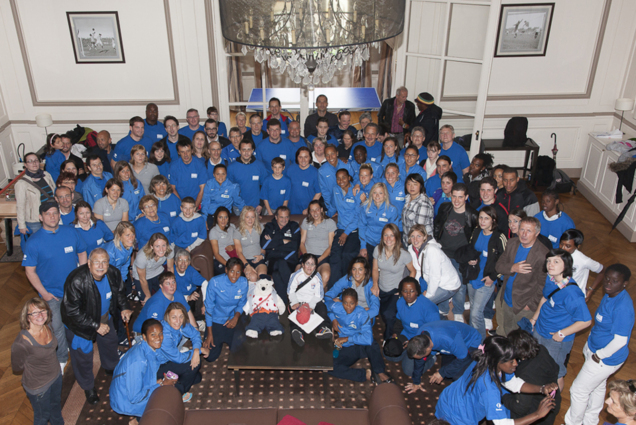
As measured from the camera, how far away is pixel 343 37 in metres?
1.87

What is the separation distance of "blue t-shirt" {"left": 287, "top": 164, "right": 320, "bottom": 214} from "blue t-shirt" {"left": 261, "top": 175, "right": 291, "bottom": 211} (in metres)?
0.09

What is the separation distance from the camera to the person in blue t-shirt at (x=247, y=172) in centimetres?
590

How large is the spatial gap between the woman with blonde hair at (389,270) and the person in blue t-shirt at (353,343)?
393mm

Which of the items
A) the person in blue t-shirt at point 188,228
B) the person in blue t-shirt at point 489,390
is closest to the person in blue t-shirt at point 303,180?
the person in blue t-shirt at point 188,228

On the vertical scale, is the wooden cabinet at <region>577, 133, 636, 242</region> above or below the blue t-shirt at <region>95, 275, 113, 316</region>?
below

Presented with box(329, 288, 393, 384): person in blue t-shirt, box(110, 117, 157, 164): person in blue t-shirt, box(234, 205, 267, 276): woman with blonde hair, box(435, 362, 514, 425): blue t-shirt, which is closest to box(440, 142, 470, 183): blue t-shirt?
box(329, 288, 393, 384): person in blue t-shirt

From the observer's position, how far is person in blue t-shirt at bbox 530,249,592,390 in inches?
149

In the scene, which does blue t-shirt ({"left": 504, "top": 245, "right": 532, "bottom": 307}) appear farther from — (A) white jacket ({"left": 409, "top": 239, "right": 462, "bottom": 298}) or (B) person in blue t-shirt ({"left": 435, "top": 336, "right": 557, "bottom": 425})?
(B) person in blue t-shirt ({"left": 435, "top": 336, "right": 557, "bottom": 425})

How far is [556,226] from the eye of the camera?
4.67 metres

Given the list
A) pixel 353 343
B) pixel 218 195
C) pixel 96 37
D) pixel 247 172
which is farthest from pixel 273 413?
pixel 96 37

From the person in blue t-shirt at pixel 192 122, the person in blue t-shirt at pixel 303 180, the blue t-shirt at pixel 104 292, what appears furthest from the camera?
the person in blue t-shirt at pixel 192 122

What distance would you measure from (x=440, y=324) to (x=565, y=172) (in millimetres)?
5701

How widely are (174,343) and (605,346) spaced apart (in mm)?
3471

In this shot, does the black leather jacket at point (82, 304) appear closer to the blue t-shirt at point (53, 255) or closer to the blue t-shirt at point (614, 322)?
the blue t-shirt at point (53, 255)
